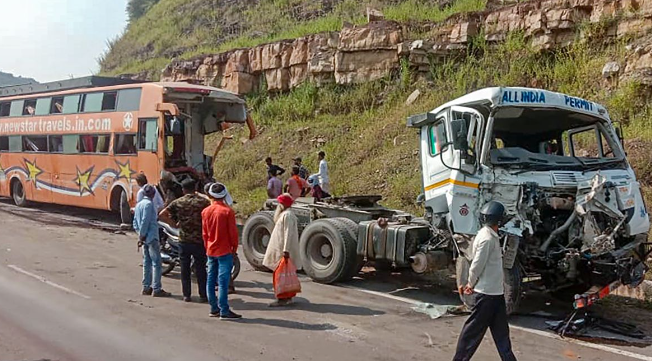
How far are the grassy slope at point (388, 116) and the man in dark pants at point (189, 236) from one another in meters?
7.24

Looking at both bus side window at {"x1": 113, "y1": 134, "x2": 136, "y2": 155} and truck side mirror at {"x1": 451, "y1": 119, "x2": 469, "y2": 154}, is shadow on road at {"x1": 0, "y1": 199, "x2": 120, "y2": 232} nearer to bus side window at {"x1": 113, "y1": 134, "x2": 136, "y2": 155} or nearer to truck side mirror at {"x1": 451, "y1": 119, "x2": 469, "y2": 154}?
bus side window at {"x1": 113, "y1": 134, "x2": 136, "y2": 155}

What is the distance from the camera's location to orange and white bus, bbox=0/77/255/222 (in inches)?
584

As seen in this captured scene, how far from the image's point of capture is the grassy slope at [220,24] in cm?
2338

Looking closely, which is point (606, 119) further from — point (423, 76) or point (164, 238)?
point (423, 76)

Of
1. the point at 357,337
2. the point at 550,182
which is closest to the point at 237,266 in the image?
the point at 357,337

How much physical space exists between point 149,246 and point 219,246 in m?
1.63

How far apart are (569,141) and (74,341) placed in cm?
694

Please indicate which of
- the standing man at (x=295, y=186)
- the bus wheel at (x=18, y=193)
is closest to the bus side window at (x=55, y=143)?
the bus wheel at (x=18, y=193)

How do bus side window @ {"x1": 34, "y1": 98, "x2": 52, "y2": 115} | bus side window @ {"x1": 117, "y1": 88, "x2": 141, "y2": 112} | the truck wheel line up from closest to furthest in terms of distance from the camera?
the truck wheel
bus side window @ {"x1": 117, "y1": 88, "x2": 141, "y2": 112}
bus side window @ {"x1": 34, "y1": 98, "x2": 52, "y2": 115}

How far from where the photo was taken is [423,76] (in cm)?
2033

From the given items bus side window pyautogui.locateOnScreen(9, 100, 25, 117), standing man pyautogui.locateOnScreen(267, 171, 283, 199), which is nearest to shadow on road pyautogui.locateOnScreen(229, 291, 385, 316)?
standing man pyautogui.locateOnScreen(267, 171, 283, 199)

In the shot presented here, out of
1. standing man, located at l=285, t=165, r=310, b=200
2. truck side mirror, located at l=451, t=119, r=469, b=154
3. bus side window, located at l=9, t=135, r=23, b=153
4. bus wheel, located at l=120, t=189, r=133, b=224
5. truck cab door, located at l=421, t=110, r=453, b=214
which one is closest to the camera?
truck side mirror, located at l=451, t=119, r=469, b=154

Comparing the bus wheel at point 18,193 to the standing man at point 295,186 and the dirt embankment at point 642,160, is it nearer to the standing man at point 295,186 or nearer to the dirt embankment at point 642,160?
the standing man at point 295,186

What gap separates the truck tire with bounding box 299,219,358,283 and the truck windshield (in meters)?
2.65
